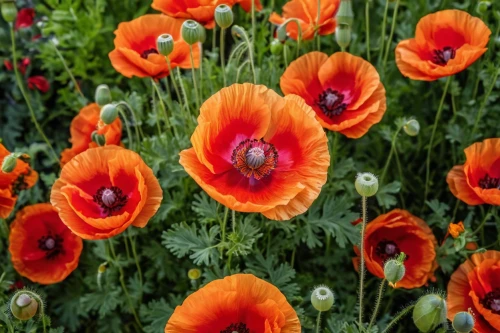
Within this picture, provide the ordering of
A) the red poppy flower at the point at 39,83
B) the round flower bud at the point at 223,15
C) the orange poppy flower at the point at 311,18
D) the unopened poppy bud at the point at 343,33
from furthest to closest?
1. the red poppy flower at the point at 39,83
2. the orange poppy flower at the point at 311,18
3. the unopened poppy bud at the point at 343,33
4. the round flower bud at the point at 223,15

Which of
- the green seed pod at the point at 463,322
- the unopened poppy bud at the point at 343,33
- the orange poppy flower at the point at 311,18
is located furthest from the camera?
the orange poppy flower at the point at 311,18

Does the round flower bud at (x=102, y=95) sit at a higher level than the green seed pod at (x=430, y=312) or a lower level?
higher

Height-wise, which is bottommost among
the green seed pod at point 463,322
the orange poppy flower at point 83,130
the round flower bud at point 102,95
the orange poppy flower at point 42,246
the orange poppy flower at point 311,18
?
the orange poppy flower at point 42,246

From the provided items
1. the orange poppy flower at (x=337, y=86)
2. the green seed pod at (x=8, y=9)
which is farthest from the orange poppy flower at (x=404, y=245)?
the green seed pod at (x=8, y=9)

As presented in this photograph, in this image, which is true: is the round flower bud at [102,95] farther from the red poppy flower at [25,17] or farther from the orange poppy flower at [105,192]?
the red poppy flower at [25,17]

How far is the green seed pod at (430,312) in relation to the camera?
1455 mm

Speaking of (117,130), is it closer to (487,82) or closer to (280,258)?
(280,258)

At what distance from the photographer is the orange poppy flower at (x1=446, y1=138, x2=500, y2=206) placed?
1.87 metres

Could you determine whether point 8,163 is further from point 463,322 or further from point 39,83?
point 463,322

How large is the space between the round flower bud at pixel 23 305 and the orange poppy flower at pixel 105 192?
19 cm

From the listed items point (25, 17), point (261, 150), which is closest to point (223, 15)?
point (261, 150)

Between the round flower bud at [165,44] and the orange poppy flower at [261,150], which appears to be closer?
the orange poppy flower at [261,150]

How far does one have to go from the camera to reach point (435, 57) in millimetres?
2061

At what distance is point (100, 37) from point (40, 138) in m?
0.48
